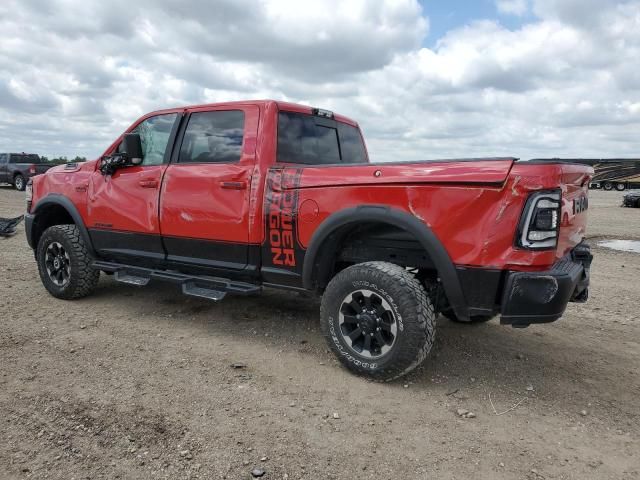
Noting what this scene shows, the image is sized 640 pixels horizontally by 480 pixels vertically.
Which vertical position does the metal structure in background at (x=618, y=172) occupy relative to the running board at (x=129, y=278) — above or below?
above

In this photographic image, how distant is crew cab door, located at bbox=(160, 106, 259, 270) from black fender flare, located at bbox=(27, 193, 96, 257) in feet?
3.82

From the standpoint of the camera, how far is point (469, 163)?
3076mm

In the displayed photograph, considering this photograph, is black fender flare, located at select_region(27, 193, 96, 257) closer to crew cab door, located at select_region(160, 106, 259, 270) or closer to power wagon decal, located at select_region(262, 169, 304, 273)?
crew cab door, located at select_region(160, 106, 259, 270)

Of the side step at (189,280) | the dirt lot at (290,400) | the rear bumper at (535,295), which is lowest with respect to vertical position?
the dirt lot at (290,400)

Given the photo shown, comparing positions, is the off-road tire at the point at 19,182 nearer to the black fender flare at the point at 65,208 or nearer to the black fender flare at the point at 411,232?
the black fender flare at the point at 65,208

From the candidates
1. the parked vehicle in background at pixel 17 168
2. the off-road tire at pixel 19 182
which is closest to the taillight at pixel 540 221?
the parked vehicle in background at pixel 17 168

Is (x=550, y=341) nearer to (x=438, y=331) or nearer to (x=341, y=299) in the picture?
(x=438, y=331)

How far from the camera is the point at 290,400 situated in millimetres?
3203

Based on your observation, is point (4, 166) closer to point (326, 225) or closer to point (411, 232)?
point (326, 225)

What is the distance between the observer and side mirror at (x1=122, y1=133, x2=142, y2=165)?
477 centimetres

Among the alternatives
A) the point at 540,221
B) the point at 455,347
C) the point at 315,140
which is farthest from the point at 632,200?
the point at 540,221

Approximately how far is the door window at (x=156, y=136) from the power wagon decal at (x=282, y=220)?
4.41 ft

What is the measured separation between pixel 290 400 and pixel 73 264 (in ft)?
10.9

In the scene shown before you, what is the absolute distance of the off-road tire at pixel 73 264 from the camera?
17.5ft
